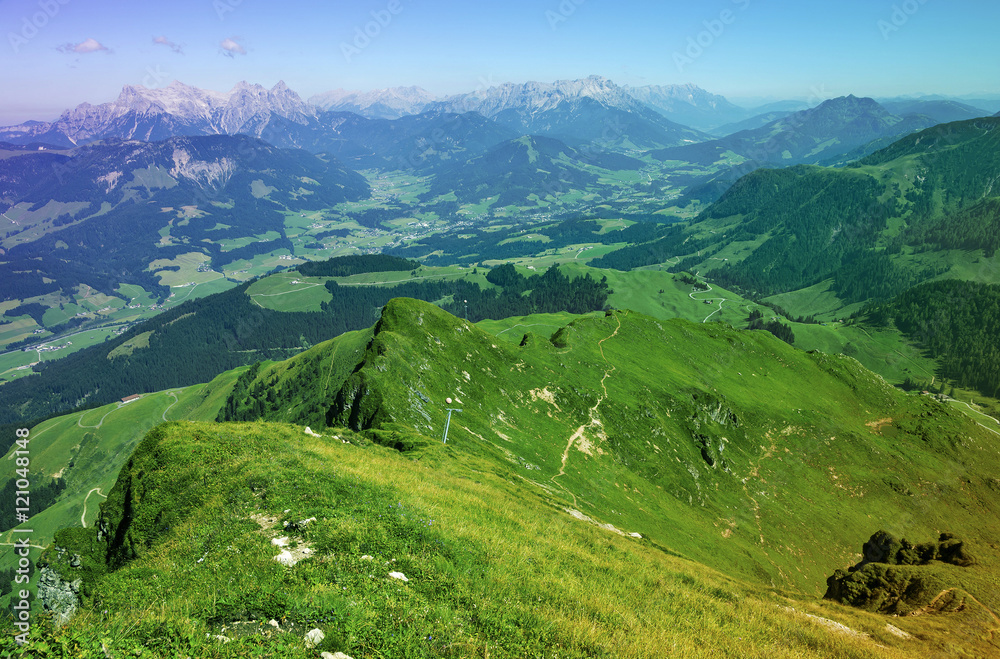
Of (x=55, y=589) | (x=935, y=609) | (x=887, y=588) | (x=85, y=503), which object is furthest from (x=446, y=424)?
(x=85, y=503)

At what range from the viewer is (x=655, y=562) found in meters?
30.9

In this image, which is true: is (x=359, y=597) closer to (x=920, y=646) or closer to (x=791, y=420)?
(x=920, y=646)

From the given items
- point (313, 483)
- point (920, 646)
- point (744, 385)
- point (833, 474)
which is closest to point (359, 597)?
point (313, 483)

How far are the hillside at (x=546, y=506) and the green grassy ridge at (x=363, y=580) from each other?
0.12 meters

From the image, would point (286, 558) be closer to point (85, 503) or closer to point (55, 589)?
point (55, 589)

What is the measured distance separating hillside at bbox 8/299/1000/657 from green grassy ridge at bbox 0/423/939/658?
12 cm

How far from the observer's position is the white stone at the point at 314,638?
42.4ft

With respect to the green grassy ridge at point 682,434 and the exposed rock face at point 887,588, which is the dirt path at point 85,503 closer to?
the green grassy ridge at point 682,434

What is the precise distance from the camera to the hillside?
15422 mm

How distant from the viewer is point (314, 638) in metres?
13.1

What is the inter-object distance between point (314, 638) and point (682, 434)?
103485mm

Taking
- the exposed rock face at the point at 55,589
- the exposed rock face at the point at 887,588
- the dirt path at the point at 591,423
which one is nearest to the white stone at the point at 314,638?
the exposed rock face at the point at 55,589

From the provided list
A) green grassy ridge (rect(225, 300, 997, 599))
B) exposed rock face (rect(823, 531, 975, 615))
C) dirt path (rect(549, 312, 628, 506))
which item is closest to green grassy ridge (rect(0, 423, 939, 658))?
exposed rock face (rect(823, 531, 975, 615))

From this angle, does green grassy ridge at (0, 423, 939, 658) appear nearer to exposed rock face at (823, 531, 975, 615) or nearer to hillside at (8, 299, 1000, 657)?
hillside at (8, 299, 1000, 657)
